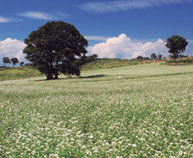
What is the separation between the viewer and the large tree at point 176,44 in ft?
393

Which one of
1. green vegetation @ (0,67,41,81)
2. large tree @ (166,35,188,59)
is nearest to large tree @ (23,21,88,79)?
green vegetation @ (0,67,41,81)

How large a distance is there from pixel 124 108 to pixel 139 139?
7351mm

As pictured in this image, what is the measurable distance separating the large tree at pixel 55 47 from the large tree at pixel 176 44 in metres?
77.7

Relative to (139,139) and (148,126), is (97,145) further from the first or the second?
(148,126)

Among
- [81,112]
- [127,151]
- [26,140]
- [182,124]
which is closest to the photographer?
[127,151]

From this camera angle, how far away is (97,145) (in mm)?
9023

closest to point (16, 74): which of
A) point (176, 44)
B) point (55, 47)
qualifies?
point (55, 47)

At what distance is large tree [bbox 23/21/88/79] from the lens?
58.5 m

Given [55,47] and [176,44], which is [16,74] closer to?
[55,47]

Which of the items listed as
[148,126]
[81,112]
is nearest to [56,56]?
[81,112]

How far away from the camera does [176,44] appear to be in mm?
120188

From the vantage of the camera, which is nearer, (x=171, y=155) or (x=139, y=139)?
(x=171, y=155)

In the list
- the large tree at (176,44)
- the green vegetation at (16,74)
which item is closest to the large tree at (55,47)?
the green vegetation at (16,74)

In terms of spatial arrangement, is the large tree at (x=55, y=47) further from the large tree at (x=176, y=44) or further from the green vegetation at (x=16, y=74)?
the large tree at (x=176, y=44)
